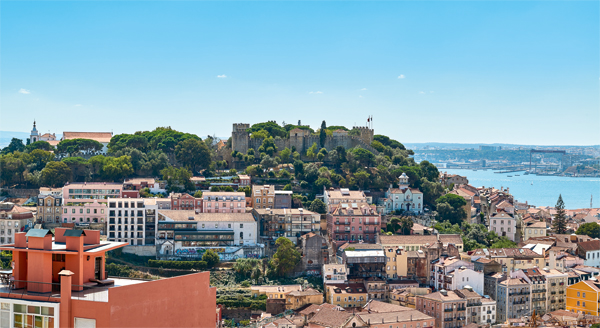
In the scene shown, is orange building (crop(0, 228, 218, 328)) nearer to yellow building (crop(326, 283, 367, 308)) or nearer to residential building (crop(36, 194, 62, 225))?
yellow building (crop(326, 283, 367, 308))

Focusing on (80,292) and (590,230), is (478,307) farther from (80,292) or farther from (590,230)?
(80,292)

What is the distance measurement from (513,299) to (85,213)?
24264 mm

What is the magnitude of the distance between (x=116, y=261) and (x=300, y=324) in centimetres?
1186

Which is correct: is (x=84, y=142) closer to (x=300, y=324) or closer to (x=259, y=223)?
(x=259, y=223)

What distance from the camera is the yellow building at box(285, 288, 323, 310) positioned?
103 feet

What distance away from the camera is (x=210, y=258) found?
115 feet

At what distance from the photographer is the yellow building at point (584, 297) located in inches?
1257

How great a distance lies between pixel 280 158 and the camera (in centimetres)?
5206

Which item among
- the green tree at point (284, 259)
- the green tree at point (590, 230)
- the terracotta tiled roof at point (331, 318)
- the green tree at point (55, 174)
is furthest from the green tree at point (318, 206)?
the green tree at point (590, 230)

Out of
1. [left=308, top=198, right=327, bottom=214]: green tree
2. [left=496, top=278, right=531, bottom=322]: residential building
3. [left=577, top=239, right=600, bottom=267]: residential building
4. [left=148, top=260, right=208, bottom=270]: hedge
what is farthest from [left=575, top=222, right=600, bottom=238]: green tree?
[left=148, top=260, right=208, bottom=270]: hedge

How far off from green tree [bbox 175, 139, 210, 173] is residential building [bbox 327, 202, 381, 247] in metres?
13.8

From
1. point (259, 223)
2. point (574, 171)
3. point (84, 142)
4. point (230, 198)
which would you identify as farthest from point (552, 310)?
point (574, 171)

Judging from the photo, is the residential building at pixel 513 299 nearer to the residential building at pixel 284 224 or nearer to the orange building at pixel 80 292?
the residential building at pixel 284 224

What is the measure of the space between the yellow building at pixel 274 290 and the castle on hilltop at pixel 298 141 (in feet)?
73.6
